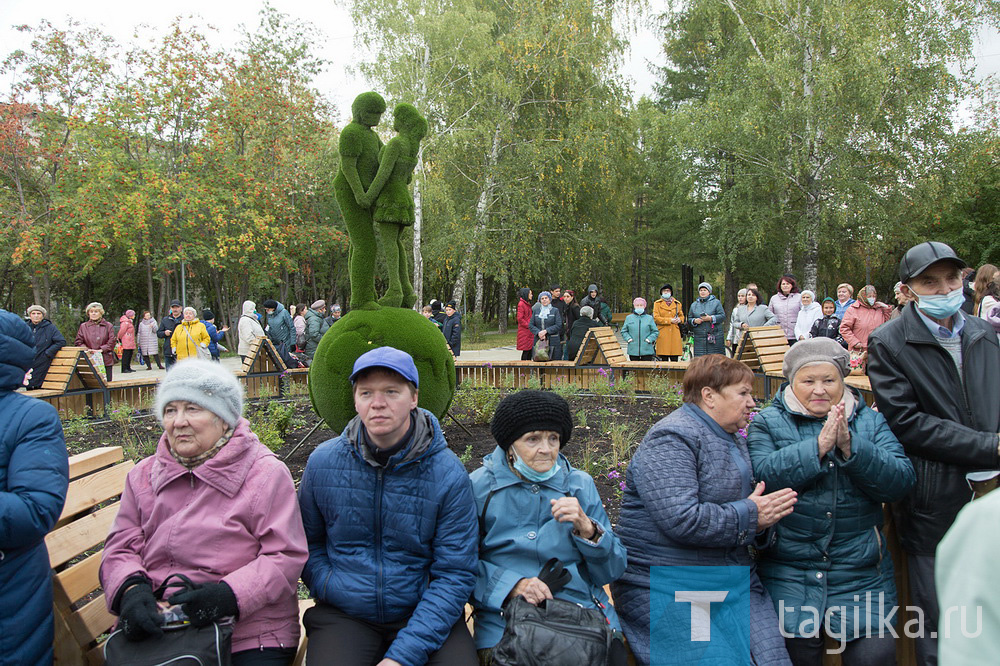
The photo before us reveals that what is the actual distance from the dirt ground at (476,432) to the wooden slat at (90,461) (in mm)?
2966

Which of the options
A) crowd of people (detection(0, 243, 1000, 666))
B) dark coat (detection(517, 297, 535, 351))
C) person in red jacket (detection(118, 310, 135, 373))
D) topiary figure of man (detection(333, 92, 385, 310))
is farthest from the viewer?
person in red jacket (detection(118, 310, 135, 373))

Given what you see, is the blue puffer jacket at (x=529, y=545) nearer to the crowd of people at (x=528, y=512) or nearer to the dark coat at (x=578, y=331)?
the crowd of people at (x=528, y=512)

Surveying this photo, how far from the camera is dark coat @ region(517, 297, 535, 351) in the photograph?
531 inches

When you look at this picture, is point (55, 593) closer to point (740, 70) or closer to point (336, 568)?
point (336, 568)

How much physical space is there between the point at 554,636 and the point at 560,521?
38 cm

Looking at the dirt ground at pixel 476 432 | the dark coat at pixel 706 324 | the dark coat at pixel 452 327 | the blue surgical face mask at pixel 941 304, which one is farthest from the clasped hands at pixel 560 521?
the dark coat at pixel 452 327

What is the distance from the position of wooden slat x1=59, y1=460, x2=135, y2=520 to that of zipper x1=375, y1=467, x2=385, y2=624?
1.14m

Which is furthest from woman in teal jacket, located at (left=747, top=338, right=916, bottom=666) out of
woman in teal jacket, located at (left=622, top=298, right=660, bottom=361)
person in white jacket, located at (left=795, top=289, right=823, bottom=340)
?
person in white jacket, located at (left=795, top=289, right=823, bottom=340)

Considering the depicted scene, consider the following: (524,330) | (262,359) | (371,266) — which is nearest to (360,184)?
(371,266)

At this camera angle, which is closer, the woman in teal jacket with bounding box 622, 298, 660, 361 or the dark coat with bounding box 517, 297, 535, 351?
the woman in teal jacket with bounding box 622, 298, 660, 361

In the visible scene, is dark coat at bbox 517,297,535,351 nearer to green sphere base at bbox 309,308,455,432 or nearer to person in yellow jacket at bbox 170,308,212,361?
person in yellow jacket at bbox 170,308,212,361

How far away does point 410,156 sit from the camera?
5273mm

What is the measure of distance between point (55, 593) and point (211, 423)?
2.70 feet

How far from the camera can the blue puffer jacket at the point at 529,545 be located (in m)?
2.44
